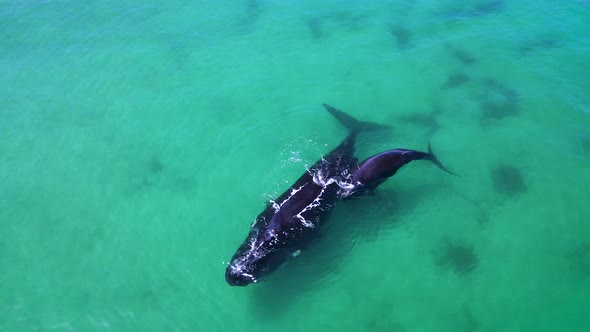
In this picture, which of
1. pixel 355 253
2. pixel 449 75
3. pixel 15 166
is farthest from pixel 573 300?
pixel 15 166

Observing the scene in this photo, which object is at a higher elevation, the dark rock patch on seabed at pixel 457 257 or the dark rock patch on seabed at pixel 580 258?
the dark rock patch on seabed at pixel 457 257

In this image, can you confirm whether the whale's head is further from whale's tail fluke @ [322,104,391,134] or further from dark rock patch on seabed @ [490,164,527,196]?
dark rock patch on seabed @ [490,164,527,196]

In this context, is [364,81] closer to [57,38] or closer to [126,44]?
[126,44]

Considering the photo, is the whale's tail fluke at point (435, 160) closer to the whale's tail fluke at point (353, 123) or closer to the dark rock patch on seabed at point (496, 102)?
the whale's tail fluke at point (353, 123)

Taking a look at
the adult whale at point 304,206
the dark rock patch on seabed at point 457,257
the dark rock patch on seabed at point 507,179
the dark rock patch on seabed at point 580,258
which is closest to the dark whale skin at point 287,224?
the adult whale at point 304,206

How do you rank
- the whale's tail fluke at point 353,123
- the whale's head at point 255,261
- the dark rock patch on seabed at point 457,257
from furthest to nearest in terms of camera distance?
1. the whale's tail fluke at point 353,123
2. the dark rock patch on seabed at point 457,257
3. the whale's head at point 255,261

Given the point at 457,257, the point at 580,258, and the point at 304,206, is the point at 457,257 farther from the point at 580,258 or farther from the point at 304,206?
the point at 304,206

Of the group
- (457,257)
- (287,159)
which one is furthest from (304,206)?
(457,257)
